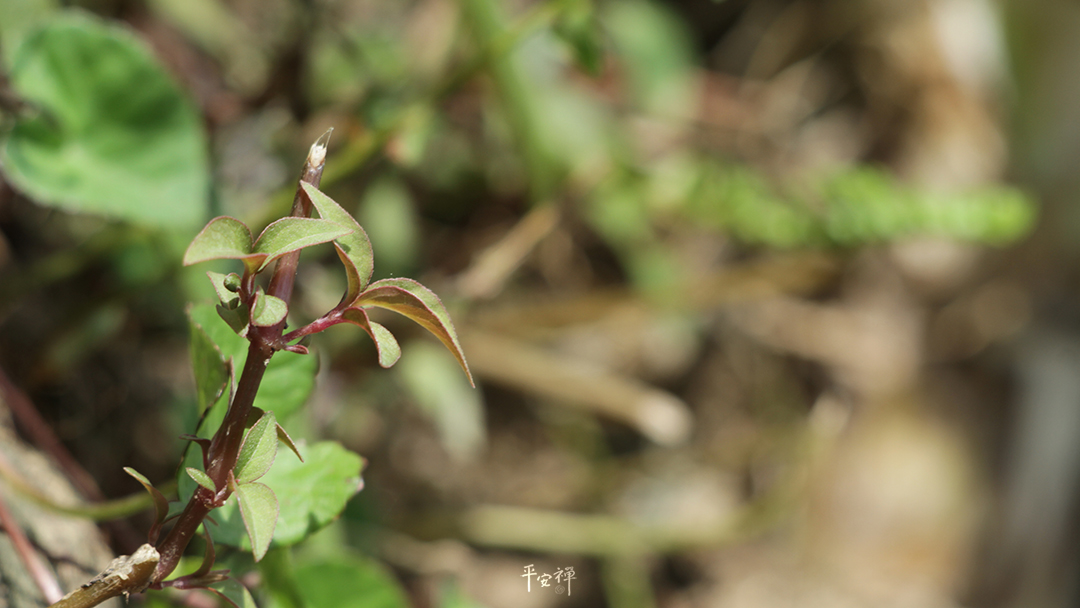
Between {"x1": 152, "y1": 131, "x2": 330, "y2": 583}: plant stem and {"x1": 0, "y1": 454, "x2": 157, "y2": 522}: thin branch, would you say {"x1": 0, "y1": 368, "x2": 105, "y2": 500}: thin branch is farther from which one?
{"x1": 152, "y1": 131, "x2": 330, "y2": 583}: plant stem

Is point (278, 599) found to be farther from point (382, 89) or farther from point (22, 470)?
point (382, 89)

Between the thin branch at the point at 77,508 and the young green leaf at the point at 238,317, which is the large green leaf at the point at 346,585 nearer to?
the thin branch at the point at 77,508

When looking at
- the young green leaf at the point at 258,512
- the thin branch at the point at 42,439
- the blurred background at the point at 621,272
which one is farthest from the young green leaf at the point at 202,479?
the thin branch at the point at 42,439

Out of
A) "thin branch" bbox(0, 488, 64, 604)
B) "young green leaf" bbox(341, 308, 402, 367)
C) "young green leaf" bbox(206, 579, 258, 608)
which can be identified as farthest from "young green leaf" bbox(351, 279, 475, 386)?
"thin branch" bbox(0, 488, 64, 604)

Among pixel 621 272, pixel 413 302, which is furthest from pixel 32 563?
pixel 621 272

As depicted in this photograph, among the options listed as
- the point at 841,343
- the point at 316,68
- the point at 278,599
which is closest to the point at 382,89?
the point at 316,68

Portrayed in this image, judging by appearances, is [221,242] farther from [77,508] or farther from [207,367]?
[77,508]
